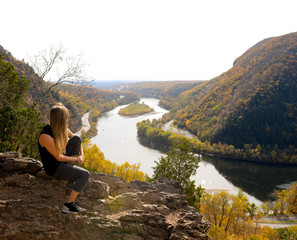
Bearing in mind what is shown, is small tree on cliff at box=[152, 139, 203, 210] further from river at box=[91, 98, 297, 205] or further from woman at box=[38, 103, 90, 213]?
river at box=[91, 98, 297, 205]

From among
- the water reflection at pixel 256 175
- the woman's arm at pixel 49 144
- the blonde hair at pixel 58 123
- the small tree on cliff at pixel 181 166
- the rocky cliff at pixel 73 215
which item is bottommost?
the water reflection at pixel 256 175

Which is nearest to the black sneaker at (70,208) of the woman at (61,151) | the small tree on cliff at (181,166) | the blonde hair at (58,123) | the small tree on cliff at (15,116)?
the woman at (61,151)

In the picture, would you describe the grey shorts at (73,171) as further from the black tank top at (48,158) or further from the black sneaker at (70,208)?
the black sneaker at (70,208)

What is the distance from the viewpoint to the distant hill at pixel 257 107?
8794cm

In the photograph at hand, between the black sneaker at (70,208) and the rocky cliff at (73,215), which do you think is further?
the black sneaker at (70,208)

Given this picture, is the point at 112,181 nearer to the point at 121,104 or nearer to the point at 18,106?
the point at 18,106

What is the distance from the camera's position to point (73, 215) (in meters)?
5.07

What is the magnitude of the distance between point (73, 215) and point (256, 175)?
61.9 metres

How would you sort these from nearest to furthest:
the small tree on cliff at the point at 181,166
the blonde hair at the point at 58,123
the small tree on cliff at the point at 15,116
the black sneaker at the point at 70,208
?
the blonde hair at the point at 58,123 < the black sneaker at the point at 70,208 < the small tree on cliff at the point at 15,116 < the small tree on cliff at the point at 181,166

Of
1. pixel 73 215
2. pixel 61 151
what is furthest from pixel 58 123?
pixel 73 215

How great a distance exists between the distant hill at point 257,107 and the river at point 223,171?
22824 millimetres

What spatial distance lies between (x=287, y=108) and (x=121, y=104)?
13342cm

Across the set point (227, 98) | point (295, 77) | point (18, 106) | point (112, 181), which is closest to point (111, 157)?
point (18, 106)

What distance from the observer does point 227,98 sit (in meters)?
116
